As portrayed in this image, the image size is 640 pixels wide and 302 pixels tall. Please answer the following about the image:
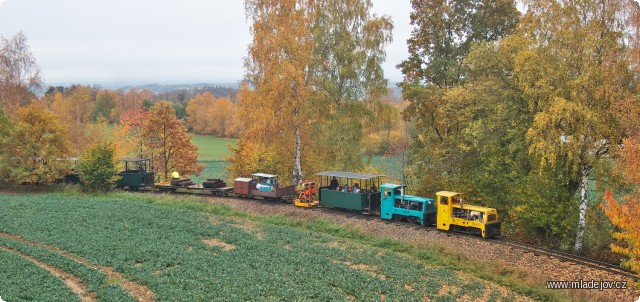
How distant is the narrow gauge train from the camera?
25.8 m

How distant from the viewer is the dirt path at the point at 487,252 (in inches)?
779

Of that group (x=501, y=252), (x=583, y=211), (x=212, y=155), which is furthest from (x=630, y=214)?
(x=212, y=155)

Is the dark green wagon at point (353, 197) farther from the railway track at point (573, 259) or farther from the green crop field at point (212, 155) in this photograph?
the green crop field at point (212, 155)

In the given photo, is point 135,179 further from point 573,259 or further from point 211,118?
point 211,118

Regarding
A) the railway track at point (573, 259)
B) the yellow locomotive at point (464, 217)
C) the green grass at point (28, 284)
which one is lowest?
the green grass at point (28, 284)

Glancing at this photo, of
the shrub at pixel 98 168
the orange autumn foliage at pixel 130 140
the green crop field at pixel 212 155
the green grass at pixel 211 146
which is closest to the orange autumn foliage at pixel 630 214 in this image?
the shrub at pixel 98 168

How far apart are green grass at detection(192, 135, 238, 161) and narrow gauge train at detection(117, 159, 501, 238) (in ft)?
139

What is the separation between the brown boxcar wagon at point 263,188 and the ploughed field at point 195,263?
12.1 ft

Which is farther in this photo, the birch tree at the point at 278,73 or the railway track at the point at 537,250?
the birch tree at the point at 278,73

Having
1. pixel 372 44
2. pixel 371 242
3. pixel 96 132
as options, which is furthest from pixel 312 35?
pixel 96 132

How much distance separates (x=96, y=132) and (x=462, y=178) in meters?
50.8

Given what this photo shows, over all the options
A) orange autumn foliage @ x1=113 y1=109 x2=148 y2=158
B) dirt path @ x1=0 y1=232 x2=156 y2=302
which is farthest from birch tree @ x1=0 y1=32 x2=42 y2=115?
dirt path @ x1=0 y1=232 x2=156 y2=302

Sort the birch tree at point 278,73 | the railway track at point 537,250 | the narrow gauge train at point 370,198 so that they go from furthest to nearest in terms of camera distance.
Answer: the birch tree at point 278,73 < the narrow gauge train at point 370,198 < the railway track at point 537,250

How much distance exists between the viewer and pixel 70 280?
734 inches
